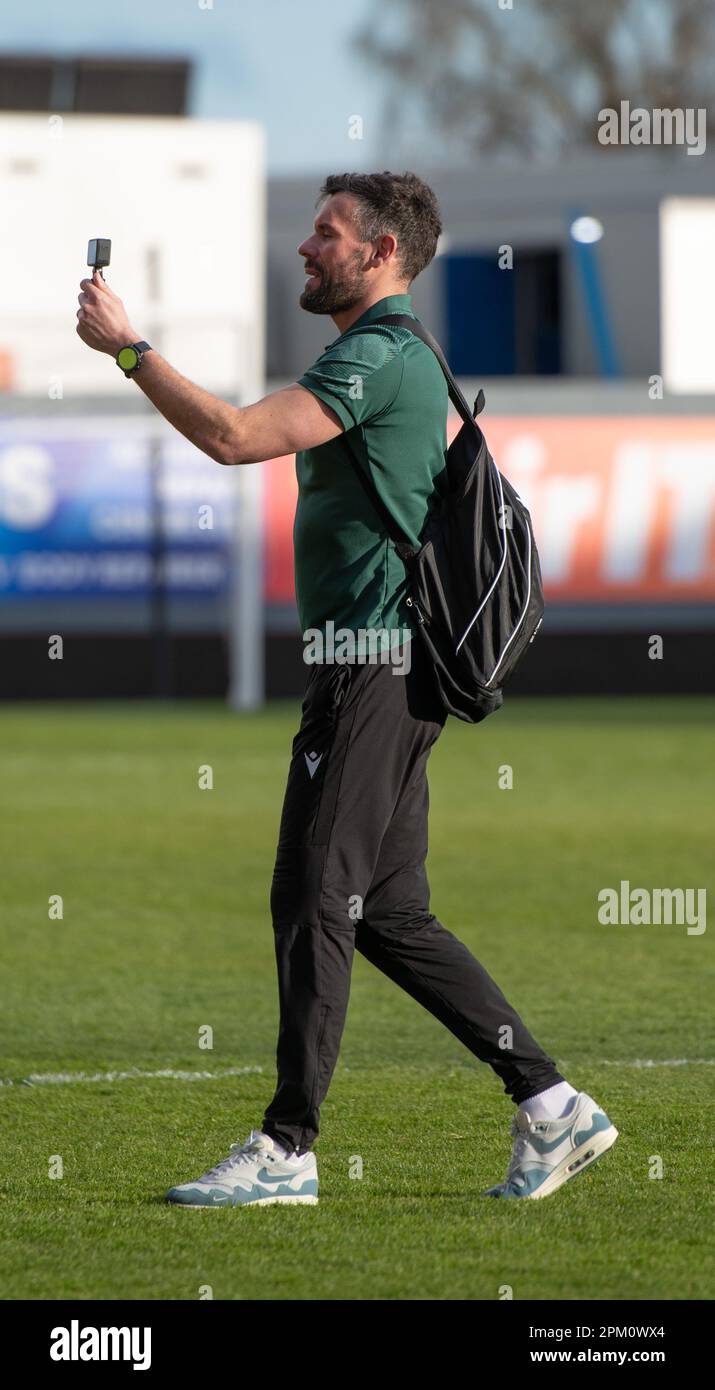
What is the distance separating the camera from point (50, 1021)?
743 cm

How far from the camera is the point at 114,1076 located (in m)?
6.47

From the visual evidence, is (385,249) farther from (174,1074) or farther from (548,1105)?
(174,1074)

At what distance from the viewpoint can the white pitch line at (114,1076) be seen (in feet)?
20.9

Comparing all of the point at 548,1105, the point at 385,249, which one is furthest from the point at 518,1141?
the point at 385,249

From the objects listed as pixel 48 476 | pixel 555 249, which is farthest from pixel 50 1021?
pixel 555 249

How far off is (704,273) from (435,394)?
98.7 feet

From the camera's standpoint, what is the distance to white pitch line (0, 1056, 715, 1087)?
6393 millimetres

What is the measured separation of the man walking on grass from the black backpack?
37mm

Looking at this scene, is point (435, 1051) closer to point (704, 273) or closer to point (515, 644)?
point (515, 644)

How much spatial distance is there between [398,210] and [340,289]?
0.69 ft

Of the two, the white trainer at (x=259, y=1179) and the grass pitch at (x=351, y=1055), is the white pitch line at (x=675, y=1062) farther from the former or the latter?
the white trainer at (x=259, y=1179)
